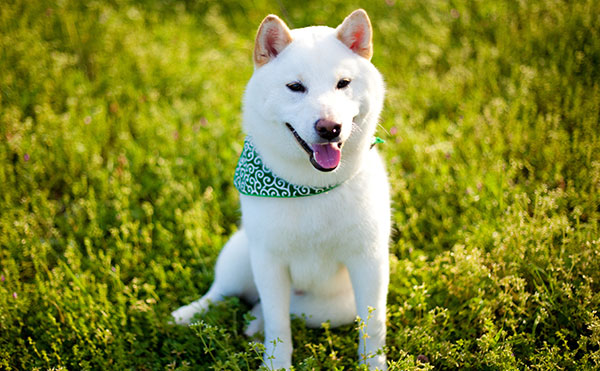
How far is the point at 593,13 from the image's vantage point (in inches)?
178

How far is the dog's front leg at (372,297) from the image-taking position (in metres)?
2.41

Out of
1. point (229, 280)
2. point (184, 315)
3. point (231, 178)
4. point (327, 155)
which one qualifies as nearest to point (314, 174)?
point (327, 155)

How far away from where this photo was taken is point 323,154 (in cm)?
215

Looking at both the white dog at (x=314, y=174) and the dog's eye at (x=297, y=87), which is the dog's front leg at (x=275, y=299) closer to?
the white dog at (x=314, y=174)

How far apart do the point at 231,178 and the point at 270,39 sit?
1.78 metres

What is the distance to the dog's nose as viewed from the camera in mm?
2020

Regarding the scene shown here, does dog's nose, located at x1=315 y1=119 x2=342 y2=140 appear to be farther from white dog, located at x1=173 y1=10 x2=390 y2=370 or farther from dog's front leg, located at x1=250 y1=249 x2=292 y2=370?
dog's front leg, located at x1=250 y1=249 x2=292 y2=370

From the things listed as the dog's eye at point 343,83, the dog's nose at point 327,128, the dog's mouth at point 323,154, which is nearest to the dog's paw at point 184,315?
the dog's mouth at point 323,154

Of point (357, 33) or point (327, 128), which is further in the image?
point (357, 33)

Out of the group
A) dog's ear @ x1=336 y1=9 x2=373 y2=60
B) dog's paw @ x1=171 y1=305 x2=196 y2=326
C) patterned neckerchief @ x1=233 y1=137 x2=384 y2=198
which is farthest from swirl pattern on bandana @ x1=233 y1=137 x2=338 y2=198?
dog's paw @ x1=171 y1=305 x2=196 y2=326

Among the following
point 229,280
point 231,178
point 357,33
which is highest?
point 357,33

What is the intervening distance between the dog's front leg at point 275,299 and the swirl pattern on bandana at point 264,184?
1.02 ft

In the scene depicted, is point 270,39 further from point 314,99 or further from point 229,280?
point 229,280

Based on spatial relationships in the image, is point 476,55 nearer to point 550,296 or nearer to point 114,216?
point 550,296
